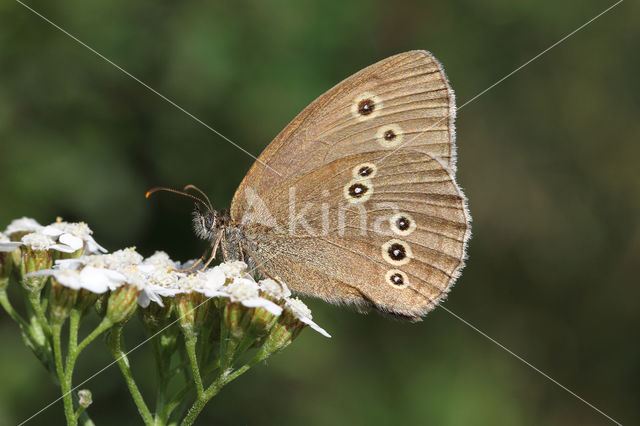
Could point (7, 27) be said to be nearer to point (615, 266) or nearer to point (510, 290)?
point (510, 290)

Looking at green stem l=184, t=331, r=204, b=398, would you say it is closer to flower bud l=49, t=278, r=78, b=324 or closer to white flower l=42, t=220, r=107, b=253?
flower bud l=49, t=278, r=78, b=324

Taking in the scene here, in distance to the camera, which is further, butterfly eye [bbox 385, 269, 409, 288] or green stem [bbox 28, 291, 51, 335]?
butterfly eye [bbox 385, 269, 409, 288]

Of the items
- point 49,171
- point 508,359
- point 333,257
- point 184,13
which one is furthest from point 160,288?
point 508,359

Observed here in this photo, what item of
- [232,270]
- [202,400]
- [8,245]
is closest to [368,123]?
[232,270]

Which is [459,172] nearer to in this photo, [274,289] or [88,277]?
[274,289]

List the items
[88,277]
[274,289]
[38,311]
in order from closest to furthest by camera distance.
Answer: [88,277]
[38,311]
[274,289]

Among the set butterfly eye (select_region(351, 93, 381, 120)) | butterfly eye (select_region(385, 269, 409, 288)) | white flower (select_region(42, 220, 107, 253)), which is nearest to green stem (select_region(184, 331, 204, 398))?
white flower (select_region(42, 220, 107, 253))

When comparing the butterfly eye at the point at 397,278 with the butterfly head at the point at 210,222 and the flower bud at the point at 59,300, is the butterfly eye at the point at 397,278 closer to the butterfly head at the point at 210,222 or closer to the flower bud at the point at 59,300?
the butterfly head at the point at 210,222
